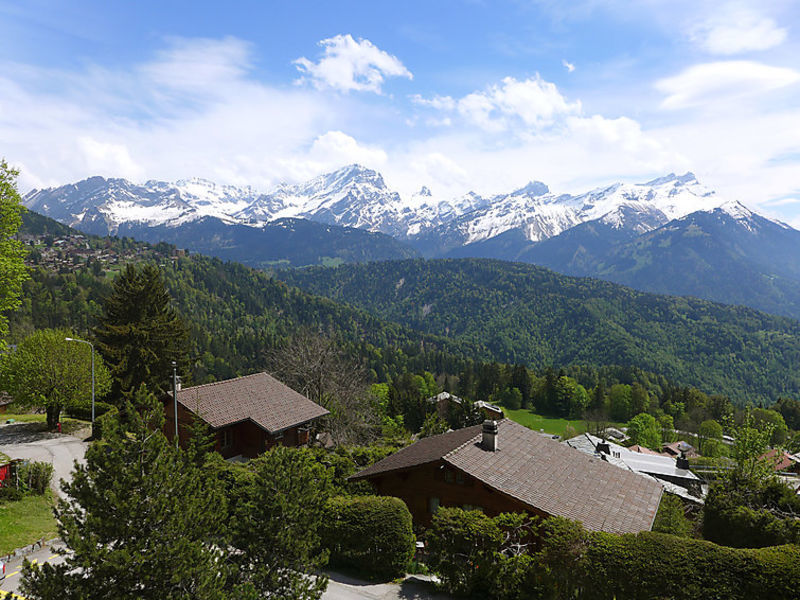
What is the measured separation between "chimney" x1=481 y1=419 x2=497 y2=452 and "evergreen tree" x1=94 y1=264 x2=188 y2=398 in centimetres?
3412

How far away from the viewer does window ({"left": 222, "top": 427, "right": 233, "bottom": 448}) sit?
39344 mm

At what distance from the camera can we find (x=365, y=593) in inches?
727

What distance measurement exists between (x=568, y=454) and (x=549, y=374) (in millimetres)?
120283

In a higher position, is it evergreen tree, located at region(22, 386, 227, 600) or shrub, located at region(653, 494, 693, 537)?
evergreen tree, located at region(22, 386, 227, 600)

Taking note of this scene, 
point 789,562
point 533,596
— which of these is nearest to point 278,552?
point 533,596

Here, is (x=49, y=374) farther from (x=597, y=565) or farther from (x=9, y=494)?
(x=597, y=565)

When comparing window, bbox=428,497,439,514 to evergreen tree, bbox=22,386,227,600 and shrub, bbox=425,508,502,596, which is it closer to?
shrub, bbox=425,508,502,596

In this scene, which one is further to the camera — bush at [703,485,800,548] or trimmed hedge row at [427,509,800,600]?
bush at [703,485,800,548]

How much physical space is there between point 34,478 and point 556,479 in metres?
28.6

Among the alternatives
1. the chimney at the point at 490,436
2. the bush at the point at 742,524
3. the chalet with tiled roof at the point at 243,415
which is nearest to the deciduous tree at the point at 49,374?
the chalet with tiled roof at the point at 243,415

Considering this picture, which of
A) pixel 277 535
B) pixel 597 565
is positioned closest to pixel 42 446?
pixel 277 535

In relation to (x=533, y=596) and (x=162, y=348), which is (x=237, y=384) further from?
(x=533, y=596)

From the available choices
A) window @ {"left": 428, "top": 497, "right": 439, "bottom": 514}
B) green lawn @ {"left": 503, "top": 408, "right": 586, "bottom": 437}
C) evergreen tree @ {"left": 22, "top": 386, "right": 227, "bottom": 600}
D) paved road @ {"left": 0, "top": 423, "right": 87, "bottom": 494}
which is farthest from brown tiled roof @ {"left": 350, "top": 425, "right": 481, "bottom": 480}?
green lawn @ {"left": 503, "top": 408, "right": 586, "bottom": 437}

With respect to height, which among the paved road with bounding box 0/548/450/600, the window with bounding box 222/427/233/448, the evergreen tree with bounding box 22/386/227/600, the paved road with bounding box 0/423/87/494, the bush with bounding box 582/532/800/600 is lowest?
the paved road with bounding box 0/423/87/494
